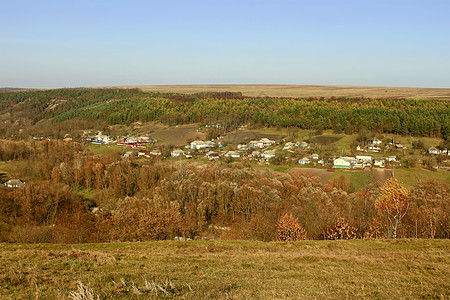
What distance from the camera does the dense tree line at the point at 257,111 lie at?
76875 mm

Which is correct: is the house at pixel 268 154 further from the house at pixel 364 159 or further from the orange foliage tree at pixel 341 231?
the orange foliage tree at pixel 341 231

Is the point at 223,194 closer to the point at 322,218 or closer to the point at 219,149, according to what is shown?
the point at 322,218

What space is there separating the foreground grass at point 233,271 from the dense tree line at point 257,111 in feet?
215

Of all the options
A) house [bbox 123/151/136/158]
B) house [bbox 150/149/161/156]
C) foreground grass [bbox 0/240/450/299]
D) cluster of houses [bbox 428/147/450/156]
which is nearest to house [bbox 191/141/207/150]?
house [bbox 150/149/161/156]

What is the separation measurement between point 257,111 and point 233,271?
89.8 metres

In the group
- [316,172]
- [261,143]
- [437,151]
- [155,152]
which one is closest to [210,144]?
[261,143]

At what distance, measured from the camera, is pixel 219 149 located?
2837 inches

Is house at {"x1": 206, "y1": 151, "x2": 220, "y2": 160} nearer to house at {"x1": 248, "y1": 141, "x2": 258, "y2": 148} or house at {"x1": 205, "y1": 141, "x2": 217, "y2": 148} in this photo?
house at {"x1": 205, "y1": 141, "x2": 217, "y2": 148}

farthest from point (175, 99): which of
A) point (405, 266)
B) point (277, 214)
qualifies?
point (405, 266)

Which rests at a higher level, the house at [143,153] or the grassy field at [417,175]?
the house at [143,153]

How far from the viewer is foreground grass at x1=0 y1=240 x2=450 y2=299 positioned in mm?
10312

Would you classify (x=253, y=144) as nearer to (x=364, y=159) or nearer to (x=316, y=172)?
(x=316, y=172)

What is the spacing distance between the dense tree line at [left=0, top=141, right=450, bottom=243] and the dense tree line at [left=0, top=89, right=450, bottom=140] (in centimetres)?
4165

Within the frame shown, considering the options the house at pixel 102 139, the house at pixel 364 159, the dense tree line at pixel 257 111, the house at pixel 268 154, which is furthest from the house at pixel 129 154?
the house at pixel 364 159
